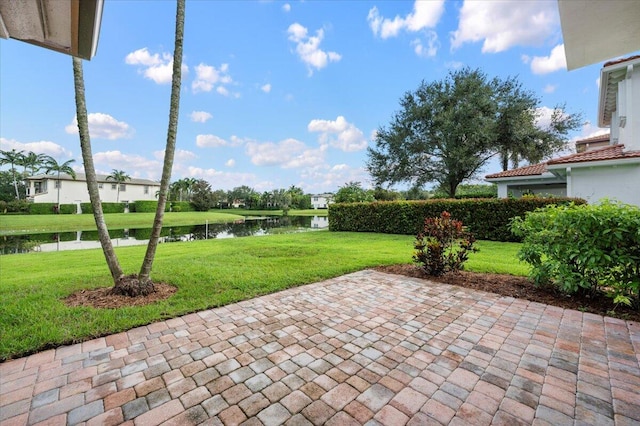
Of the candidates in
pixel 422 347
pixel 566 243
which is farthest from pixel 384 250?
pixel 422 347

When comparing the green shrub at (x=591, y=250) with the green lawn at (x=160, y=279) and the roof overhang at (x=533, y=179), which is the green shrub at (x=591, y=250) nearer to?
the green lawn at (x=160, y=279)

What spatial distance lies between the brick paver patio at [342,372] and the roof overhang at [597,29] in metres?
2.76

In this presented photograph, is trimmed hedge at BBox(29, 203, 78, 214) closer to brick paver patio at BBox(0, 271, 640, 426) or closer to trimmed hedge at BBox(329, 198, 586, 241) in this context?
trimmed hedge at BBox(329, 198, 586, 241)

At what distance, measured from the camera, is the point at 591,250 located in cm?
349

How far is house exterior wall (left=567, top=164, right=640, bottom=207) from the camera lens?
27.6ft

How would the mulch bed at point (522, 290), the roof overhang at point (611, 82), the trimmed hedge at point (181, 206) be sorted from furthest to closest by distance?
1. the trimmed hedge at point (181, 206)
2. the roof overhang at point (611, 82)
3. the mulch bed at point (522, 290)

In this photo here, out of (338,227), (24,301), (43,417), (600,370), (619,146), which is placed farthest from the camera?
(338,227)

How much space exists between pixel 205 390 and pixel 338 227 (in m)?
13.6

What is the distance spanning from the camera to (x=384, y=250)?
328 inches

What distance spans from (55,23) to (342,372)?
3144 millimetres

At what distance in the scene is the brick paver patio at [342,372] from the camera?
1.75 m

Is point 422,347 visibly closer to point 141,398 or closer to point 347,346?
point 347,346

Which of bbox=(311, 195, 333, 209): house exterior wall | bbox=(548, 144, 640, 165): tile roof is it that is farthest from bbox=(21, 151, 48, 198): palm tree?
bbox=(548, 144, 640, 165): tile roof

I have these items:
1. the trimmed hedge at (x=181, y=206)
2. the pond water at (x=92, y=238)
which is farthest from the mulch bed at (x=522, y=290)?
the trimmed hedge at (x=181, y=206)
